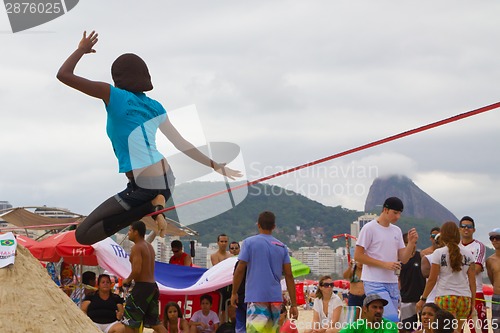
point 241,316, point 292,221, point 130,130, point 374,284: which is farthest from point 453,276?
point 292,221

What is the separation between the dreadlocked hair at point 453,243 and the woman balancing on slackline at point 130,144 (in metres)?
3.56

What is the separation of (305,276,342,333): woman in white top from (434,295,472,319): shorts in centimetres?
145

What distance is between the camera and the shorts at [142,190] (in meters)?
5.89

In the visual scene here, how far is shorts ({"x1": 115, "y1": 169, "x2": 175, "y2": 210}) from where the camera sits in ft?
19.3

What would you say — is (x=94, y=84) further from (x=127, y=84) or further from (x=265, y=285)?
(x=265, y=285)

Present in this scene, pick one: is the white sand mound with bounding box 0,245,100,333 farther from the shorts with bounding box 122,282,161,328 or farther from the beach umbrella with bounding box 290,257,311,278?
the beach umbrella with bounding box 290,257,311,278

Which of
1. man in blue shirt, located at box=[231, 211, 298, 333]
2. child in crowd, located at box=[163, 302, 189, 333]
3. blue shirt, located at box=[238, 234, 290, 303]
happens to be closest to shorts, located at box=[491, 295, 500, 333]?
man in blue shirt, located at box=[231, 211, 298, 333]

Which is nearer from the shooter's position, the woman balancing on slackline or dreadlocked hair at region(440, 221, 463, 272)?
the woman balancing on slackline

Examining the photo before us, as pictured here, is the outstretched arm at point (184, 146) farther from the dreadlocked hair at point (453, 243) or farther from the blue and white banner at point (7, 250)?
the dreadlocked hair at point (453, 243)

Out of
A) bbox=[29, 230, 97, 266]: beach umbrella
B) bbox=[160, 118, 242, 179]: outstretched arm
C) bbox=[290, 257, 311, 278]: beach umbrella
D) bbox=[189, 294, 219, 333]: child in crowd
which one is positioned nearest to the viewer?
bbox=[160, 118, 242, 179]: outstretched arm

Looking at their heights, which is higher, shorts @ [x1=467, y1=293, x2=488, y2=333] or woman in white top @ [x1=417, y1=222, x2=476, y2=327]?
woman in white top @ [x1=417, y1=222, x2=476, y2=327]

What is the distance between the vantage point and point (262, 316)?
7883 millimetres

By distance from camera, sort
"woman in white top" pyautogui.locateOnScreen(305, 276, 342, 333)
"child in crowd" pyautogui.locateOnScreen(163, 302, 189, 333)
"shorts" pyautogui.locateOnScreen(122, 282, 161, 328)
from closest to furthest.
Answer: "shorts" pyautogui.locateOnScreen(122, 282, 161, 328)
"woman in white top" pyautogui.locateOnScreen(305, 276, 342, 333)
"child in crowd" pyautogui.locateOnScreen(163, 302, 189, 333)

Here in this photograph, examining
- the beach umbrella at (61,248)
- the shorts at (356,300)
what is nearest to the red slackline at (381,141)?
the shorts at (356,300)
